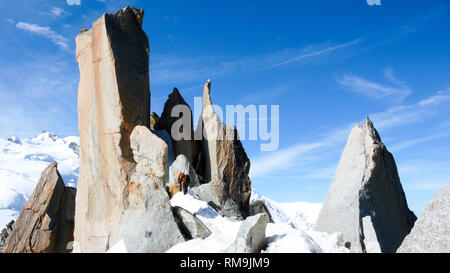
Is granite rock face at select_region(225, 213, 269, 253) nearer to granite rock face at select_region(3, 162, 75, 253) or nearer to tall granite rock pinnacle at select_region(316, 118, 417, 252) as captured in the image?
tall granite rock pinnacle at select_region(316, 118, 417, 252)

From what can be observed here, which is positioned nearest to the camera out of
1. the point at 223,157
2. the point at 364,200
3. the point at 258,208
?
the point at 364,200

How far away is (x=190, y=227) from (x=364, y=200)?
2952 mm

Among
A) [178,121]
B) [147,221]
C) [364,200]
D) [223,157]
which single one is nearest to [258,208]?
[223,157]

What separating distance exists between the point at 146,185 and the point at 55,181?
37.1 feet

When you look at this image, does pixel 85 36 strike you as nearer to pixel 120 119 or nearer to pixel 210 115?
pixel 120 119

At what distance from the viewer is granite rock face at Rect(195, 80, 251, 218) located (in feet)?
49.7

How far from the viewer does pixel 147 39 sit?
15.3m

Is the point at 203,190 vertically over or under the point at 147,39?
under

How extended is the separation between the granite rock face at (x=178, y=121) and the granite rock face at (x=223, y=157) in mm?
608

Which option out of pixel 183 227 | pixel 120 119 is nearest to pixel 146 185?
pixel 183 227

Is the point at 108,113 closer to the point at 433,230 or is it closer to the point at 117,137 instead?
the point at 117,137

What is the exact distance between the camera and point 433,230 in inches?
170

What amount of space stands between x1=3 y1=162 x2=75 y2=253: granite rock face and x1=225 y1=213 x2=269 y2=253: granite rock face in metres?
13.1

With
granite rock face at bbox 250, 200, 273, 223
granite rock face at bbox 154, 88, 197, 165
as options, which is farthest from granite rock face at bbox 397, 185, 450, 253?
granite rock face at bbox 154, 88, 197, 165
